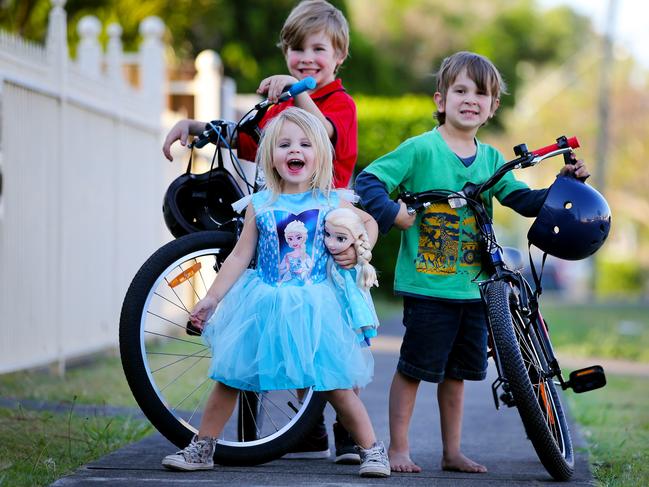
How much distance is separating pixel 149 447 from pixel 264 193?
1.24 m

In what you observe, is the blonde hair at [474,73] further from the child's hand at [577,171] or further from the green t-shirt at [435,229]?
the child's hand at [577,171]

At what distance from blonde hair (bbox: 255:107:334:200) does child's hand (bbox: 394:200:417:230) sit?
296 millimetres

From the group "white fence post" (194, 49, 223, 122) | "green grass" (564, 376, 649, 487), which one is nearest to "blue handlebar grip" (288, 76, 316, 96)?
"green grass" (564, 376, 649, 487)

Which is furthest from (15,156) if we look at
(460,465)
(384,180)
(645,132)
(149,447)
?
(645,132)

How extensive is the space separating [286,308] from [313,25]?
4.01 ft

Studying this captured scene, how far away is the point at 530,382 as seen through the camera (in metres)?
4.00

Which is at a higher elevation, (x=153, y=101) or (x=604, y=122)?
(x=604, y=122)

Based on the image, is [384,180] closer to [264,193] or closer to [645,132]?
[264,193]

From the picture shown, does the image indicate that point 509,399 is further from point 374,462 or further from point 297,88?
point 297,88

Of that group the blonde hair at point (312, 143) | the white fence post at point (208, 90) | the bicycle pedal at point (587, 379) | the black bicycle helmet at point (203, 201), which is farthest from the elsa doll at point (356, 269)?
the white fence post at point (208, 90)

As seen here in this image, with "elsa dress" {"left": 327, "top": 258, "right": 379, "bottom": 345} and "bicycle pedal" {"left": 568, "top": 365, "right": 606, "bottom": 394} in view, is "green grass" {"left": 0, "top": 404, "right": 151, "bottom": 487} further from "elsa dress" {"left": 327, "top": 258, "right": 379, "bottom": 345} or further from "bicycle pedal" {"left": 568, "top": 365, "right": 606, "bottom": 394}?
"bicycle pedal" {"left": 568, "top": 365, "right": 606, "bottom": 394}

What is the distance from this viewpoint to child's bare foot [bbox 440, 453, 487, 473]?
4.45m

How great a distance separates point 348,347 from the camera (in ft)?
13.3

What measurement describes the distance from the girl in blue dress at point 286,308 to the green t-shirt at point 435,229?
1.16 feet
